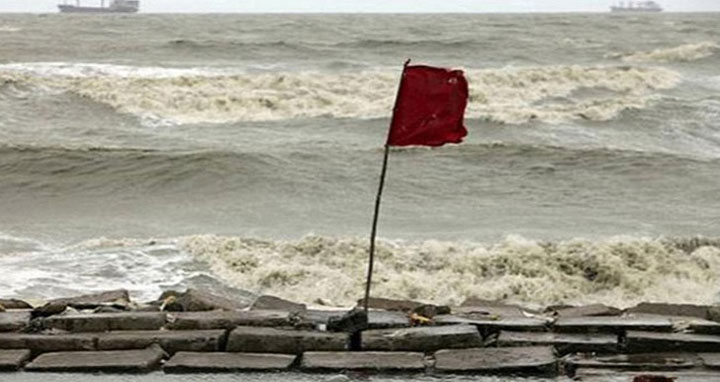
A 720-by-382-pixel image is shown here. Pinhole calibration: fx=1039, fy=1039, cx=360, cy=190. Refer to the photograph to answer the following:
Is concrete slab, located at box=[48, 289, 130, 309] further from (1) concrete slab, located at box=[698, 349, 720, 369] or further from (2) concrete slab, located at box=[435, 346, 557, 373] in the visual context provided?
(1) concrete slab, located at box=[698, 349, 720, 369]

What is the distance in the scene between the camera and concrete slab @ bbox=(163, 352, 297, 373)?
5.89 m

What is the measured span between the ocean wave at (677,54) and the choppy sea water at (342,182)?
2.87 meters

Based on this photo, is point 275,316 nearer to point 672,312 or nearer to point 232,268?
point 672,312

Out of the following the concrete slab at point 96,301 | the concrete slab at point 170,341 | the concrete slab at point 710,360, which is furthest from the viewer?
the concrete slab at point 96,301

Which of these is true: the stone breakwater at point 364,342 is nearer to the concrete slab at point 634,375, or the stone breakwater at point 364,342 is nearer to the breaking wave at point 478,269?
the concrete slab at point 634,375

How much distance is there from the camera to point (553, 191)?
651 inches

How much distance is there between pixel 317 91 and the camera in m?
29.5

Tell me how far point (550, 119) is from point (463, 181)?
877cm

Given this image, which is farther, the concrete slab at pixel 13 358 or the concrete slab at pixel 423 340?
the concrete slab at pixel 423 340

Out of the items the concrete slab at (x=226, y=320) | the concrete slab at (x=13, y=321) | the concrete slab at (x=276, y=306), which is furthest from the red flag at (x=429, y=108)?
the concrete slab at (x=13, y=321)

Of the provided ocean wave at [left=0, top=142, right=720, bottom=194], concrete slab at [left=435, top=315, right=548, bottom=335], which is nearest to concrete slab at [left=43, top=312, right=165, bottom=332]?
concrete slab at [left=435, top=315, right=548, bottom=335]

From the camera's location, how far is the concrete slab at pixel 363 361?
5.85m

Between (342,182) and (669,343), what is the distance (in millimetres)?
11271

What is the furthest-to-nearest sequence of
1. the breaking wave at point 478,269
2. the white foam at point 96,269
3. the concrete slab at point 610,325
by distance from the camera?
the breaking wave at point 478,269, the white foam at point 96,269, the concrete slab at point 610,325
